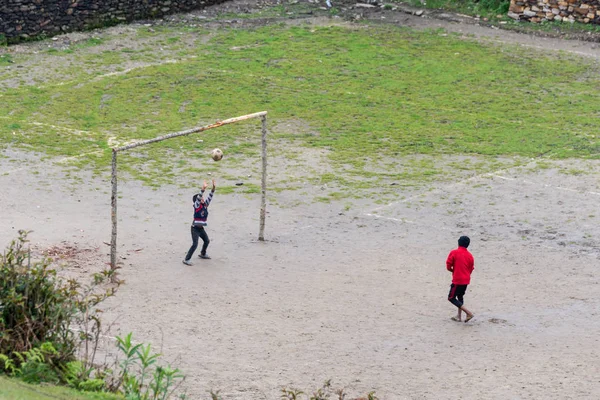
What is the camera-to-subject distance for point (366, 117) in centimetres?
2555

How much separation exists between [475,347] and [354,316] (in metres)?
1.85

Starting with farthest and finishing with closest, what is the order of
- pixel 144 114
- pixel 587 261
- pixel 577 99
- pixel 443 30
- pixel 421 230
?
pixel 443 30 < pixel 577 99 < pixel 144 114 < pixel 421 230 < pixel 587 261

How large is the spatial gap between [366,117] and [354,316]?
1062 cm

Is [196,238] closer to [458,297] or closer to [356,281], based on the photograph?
[356,281]

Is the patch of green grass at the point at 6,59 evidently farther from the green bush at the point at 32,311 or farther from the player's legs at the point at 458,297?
the green bush at the point at 32,311

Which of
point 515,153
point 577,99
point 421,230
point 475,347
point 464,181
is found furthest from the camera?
point 577,99

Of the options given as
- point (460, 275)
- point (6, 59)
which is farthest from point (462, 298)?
A: point (6, 59)

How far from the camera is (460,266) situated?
15469 millimetres

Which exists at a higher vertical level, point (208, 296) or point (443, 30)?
point (443, 30)

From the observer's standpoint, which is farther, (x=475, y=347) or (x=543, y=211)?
(x=543, y=211)

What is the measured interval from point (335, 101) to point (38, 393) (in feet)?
56.0

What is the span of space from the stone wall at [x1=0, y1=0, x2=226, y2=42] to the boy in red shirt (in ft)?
60.1

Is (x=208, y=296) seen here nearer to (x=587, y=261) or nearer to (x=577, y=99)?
(x=587, y=261)

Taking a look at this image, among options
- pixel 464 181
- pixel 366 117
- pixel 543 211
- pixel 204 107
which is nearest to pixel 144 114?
pixel 204 107
